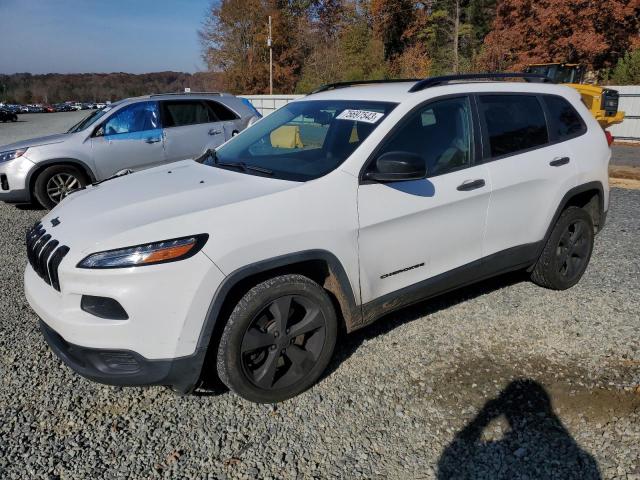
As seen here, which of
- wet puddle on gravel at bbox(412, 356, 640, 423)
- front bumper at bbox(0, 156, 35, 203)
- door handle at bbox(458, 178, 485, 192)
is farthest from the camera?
front bumper at bbox(0, 156, 35, 203)

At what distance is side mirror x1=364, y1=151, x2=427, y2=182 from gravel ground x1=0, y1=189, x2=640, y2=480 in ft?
4.04

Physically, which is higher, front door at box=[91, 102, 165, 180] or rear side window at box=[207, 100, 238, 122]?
rear side window at box=[207, 100, 238, 122]

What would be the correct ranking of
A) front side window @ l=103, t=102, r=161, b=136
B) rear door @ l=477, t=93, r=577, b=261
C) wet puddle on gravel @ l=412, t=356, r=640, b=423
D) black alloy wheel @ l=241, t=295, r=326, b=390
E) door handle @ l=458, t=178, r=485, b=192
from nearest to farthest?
black alloy wheel @ l=241, t=295, r=326, b=390 → wet puddle on gravel @ l=412, t=356, r=640, b=423 → door handle @ l=458, t=178, r=485, b=192 → rear door @ l=477, t=93, r=577, b=261 → front side window @ l=103, t=102, r=161, b=136

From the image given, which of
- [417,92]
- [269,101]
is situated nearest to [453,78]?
[417,92]

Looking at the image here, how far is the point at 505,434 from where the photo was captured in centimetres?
264

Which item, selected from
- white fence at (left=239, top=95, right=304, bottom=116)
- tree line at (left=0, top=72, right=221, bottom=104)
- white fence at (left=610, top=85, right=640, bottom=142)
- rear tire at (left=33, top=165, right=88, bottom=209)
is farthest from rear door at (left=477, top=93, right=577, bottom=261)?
tree line at (left=0, top=72, right=221, bottom=104)

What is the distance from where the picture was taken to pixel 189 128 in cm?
805

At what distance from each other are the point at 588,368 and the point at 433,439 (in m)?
1.31

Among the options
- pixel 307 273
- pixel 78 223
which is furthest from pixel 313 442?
pixel 78 223

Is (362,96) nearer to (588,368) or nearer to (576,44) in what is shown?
(588,368)

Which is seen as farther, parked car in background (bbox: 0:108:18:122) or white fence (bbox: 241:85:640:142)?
parked car in background (bbox: 0:108:18:122)

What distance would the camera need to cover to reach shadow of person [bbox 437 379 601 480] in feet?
7.81

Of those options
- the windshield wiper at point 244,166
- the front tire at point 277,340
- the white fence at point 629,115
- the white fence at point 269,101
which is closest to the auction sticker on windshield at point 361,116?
the windshield wiper at point 244,166

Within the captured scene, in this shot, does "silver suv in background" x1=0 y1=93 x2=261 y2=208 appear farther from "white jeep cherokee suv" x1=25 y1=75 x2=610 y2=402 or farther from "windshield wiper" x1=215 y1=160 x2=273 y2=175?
"white jeep cherokee suv" x1=25 y1=75 x2=610 y2=402
